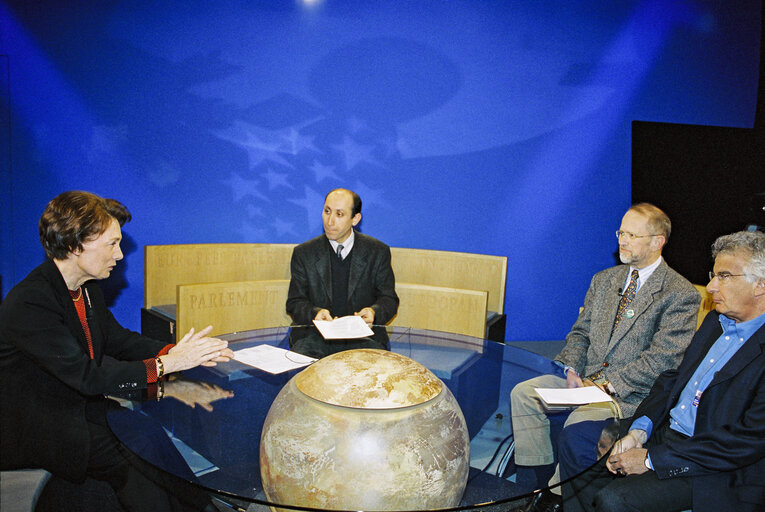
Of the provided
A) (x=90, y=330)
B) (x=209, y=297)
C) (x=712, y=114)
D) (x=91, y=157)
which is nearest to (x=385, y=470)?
(x=90, y=330)

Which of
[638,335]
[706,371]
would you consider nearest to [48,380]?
[706,371]

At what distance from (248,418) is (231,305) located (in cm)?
184

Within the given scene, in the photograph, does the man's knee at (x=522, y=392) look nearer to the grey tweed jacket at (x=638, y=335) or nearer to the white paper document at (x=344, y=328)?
the grey tweed jacket at (x=638, y=335)

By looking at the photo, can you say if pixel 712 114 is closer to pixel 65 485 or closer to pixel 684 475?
pixel 684 475

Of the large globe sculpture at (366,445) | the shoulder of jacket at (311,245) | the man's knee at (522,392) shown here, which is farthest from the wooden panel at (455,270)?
the large globe sculpture at (366,445)

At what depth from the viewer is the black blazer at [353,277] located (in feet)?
13.3

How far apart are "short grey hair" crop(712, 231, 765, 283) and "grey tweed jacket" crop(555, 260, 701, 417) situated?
63 cm

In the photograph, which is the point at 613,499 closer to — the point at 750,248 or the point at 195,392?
the point at 750,248

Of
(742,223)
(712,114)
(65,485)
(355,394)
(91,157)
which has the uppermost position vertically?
(712,114)

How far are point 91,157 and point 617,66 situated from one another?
207 inches

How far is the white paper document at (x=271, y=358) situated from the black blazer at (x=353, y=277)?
109 cm

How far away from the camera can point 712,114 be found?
18.5 feet

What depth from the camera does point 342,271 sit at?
4156 mm

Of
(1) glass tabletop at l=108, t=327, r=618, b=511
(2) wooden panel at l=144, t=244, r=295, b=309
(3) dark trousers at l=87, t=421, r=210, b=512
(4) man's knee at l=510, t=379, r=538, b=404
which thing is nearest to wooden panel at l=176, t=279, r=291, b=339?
(1) glass tabletop at l=108, t=327, r=618, b=511
